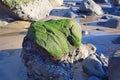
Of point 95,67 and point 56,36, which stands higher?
point 56,36

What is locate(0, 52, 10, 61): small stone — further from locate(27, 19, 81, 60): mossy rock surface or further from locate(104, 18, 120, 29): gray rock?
locate(104, 18, 120, 29): gray rock

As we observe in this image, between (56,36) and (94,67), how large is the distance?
4.87 ft

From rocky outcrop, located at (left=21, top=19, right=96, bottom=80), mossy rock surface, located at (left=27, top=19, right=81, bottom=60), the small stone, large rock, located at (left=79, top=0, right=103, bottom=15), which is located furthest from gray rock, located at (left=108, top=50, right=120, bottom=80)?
large rock, located at (left=79, top=0, right=103, bottom=15)

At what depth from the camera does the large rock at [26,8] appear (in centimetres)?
1593

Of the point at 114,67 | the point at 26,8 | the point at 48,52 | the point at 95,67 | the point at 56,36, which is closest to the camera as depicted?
the point at 114,67

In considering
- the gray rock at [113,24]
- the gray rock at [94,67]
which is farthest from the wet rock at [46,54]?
the gray rock at [113,24]

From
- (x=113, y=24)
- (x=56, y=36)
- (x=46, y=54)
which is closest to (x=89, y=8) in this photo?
(x=113, y=24)

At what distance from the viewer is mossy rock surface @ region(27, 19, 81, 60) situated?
8742 mm

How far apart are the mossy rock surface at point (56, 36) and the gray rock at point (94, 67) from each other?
57 cm

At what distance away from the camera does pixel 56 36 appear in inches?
357

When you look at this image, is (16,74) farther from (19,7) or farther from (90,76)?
(19,7)

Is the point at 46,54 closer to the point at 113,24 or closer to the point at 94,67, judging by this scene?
the point at 94,67

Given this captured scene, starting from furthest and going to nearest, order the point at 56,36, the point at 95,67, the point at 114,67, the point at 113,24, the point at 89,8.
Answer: the point at 89,8
the point at 113,24
the point at 95,67
the point at 56,36
the point at 114,67

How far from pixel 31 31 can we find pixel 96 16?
Answer: 40.7 feet
